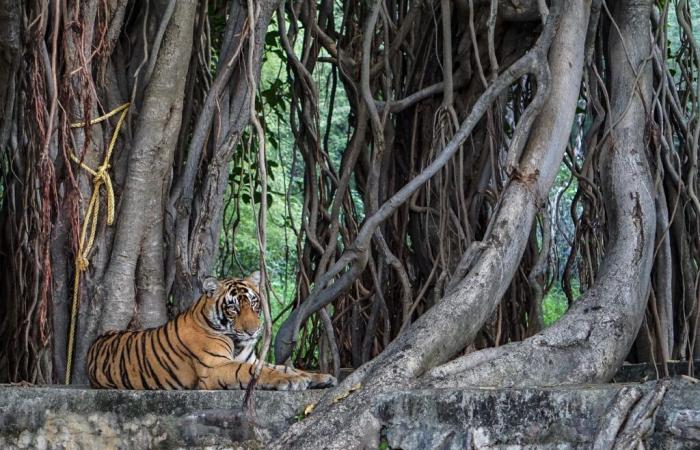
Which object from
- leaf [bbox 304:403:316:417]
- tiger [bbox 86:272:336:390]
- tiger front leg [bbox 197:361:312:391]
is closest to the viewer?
leaf [bbox 304:403:316:417]

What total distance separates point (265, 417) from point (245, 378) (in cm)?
41

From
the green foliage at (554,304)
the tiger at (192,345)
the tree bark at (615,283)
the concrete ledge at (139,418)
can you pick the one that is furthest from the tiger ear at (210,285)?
the green foliage at (554,304)

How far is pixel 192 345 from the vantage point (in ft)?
14.2

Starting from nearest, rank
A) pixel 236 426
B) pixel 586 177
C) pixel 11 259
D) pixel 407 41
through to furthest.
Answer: pixel 236 426
pixel 586 177
pixel 11 259
pixel 407 41

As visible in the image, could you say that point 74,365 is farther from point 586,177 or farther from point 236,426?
point 586,177

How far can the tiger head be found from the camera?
4367mm

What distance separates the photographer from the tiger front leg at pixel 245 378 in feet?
12.9

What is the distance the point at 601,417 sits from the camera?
9.61ft

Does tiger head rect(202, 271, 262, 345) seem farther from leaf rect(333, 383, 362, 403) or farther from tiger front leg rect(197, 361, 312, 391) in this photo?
leaf rect(333, 383, 362, 403)

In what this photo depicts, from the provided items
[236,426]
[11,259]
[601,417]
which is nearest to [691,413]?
[601,417]

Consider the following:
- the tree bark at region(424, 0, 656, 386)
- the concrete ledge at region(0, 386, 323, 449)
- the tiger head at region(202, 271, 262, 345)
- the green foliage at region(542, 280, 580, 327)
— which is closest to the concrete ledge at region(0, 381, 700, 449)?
the concrete ledge at region(0, 386, 323, 449)

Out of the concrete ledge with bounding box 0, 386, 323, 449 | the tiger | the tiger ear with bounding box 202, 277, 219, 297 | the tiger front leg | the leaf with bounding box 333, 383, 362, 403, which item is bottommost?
the concrete ledge with bounding box 0, 386, 323, 449

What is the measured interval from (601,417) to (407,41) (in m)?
3.47

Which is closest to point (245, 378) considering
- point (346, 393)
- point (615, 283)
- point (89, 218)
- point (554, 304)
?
point (346, 393)
